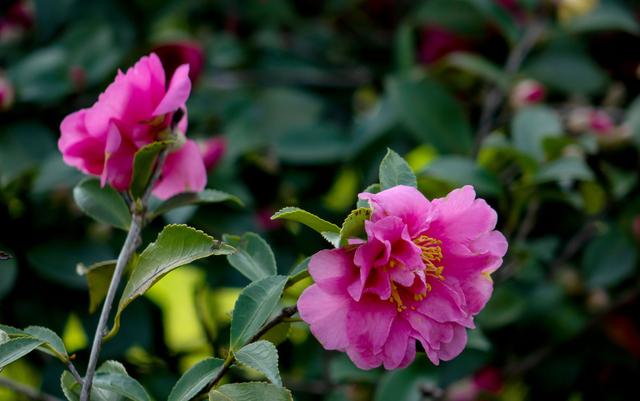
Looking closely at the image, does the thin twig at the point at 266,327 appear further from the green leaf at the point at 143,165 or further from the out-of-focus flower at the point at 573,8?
the out-of-focus flower at the point at 573,8

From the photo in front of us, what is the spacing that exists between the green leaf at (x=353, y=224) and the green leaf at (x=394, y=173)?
5 cm

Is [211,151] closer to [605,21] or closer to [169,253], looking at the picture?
[169,253]

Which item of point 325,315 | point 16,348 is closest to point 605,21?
point 325,315

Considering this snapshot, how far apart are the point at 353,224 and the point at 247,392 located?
14cm

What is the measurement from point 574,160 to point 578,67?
46 cm

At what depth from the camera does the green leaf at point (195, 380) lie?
2.17 feet

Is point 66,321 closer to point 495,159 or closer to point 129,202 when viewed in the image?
point 129,202

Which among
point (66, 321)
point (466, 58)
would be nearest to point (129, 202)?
point (66, 321)

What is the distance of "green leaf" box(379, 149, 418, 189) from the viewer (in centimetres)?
68

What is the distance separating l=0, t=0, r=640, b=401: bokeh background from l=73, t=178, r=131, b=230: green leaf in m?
0.31

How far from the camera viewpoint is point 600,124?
138 centimetres

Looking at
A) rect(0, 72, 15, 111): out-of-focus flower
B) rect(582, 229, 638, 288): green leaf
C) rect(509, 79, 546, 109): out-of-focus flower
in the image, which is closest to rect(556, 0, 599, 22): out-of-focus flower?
rect(509, 79, 546, 109): out-of-focus flower

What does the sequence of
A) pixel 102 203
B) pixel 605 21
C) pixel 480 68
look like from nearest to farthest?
pixel 102 203 < pixel 480 68 < pixel 605 21

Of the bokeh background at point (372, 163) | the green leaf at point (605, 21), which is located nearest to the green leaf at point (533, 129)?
the bokeh background at point (372, 163)
